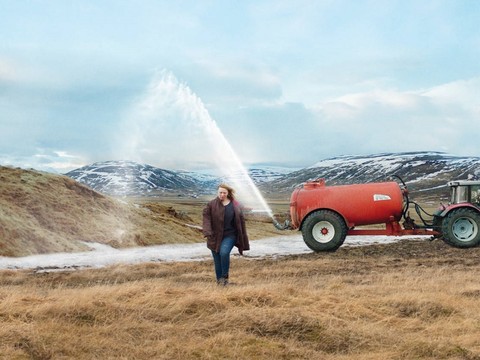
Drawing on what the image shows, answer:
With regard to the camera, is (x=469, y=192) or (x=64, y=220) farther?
(x=64, y=220)

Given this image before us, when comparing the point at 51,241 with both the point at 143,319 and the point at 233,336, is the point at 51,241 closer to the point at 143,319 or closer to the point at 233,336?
the point at 143,319

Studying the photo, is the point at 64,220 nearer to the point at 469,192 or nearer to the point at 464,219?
the point at 464,219

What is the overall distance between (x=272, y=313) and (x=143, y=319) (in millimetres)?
1886

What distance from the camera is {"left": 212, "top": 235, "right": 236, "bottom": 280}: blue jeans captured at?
1078 centimetres

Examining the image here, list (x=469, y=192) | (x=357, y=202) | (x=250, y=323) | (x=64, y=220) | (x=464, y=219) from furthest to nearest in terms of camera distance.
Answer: (x=64, y=220) → (x=469, y=192) → (x=464, y=219) → (x=357, y=202) → (x=250, y=323)

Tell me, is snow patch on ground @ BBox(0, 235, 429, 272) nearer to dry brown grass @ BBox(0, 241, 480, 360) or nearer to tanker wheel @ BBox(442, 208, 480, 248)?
tanker wheel @ BBox(442, 208, 480, 248)

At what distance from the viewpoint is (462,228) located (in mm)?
19562

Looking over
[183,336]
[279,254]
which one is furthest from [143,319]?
[279,254]

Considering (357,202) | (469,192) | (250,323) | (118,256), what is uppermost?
(469,192)


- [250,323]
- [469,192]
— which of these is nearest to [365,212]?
[469,192]

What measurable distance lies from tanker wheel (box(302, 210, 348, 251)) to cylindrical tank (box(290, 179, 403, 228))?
246mm

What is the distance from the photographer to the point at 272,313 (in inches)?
310

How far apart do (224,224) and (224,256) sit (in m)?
0.65

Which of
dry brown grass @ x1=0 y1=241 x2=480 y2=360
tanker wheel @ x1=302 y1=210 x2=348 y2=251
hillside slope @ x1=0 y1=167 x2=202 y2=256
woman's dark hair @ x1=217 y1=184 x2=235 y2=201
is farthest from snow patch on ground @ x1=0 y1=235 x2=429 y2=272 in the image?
dry brown grass @ x1=0 y1=241 x2=480 y2=360
